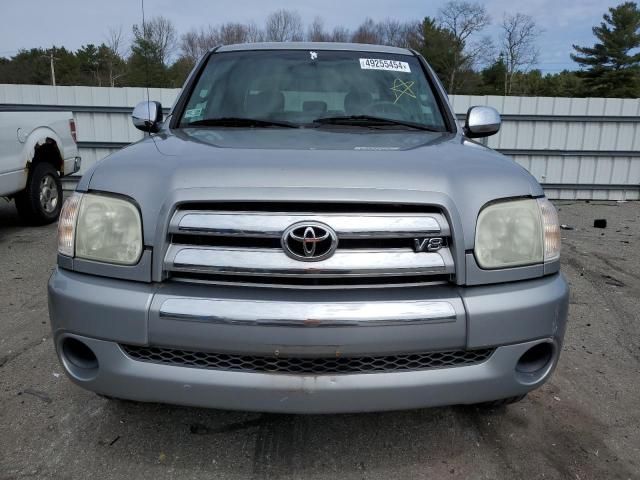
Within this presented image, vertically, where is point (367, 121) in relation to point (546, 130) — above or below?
above

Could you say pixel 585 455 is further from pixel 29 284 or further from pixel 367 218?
pixel 29 284

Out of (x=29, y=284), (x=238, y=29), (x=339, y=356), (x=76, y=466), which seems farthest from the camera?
(x=238, y=29)

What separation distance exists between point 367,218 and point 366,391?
0.56 meters

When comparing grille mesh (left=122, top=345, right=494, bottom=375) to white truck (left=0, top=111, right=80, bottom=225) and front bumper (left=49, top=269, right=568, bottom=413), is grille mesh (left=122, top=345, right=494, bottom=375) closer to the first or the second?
front bumper (left=49, top=269, right=568, bottom=413)

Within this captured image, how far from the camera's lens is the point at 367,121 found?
270cm

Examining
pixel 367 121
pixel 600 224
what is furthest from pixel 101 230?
pixel 600 224

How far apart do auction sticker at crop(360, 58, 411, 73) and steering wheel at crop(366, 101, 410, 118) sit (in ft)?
1.08

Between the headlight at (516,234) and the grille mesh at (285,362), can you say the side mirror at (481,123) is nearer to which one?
the headlight at (516,234)

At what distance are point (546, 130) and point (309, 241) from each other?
9280 millimetres

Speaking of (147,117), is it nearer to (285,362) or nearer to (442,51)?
(285,362)

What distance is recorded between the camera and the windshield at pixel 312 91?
2717 millimetres

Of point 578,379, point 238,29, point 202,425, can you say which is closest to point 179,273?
point 202,425

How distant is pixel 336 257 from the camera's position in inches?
65.9

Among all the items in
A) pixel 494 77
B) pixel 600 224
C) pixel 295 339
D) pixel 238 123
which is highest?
pixel 494 77
